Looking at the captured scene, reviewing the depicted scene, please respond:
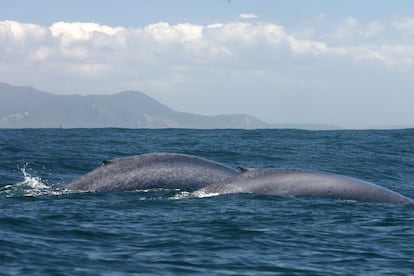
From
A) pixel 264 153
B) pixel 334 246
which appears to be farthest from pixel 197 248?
pixel 264 153

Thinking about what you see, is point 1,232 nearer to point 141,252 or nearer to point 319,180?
point 141,252

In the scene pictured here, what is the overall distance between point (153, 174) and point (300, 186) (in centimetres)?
401

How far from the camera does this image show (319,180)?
747 inches

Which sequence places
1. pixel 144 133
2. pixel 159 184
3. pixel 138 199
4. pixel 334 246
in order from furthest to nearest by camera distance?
1. pixel 144 133
2. pixel 159 184
3. pixel 138 199
4. pixel 334 246

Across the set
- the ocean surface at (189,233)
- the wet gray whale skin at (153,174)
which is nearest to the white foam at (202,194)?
the ocean surface at (189,233)

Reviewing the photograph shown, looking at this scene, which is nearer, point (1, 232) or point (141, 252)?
point (141, 252)

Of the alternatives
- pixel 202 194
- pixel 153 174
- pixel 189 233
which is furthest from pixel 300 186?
pixel 189 233

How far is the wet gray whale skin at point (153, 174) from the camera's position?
1989 centimetres

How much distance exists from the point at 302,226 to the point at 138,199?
482 cm

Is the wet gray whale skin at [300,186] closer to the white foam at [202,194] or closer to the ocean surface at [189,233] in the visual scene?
the white foam at [202,194]

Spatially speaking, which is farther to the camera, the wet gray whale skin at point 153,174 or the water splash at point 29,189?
the water splash at point 29,189

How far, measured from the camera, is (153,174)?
20078 mm

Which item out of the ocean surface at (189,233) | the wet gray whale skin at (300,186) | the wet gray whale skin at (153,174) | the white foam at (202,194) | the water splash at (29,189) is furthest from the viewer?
the water splash at (29,189)

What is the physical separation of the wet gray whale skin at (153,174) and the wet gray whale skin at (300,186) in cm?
87
